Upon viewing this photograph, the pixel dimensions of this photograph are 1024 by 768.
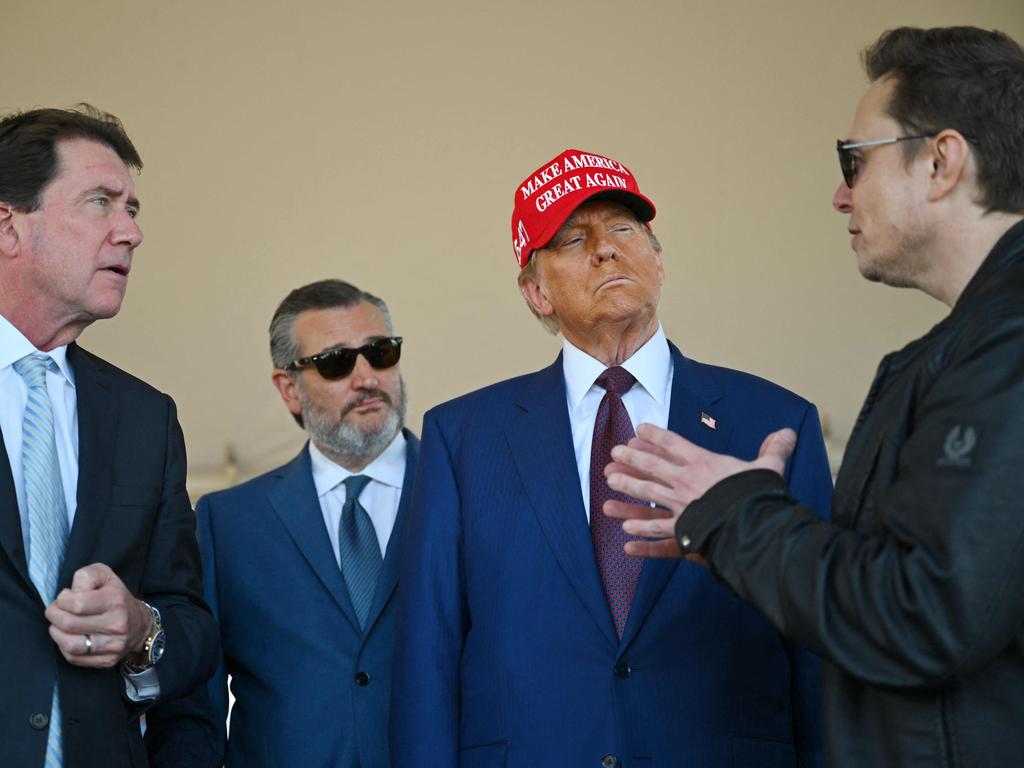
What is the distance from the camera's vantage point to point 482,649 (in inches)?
103

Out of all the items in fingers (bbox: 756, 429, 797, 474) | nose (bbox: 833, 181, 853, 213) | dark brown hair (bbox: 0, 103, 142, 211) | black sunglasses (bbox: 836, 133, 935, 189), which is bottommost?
fingers (bbox: 756, 429, 797, 474)

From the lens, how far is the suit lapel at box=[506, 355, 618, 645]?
255cm

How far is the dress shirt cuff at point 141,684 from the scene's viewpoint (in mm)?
2449

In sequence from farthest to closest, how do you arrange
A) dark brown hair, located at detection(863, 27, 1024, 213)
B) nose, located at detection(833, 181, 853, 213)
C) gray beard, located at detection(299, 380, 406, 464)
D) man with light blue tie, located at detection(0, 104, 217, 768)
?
gray beard, located at detection(299, 380, 406, 464) < man with light blue tie, located at detection(0, 104, 217, 768) < nose, located at detection(833, 181, 853, 213) < dark brown hair, located at detection(863, 27, 1024, 213)

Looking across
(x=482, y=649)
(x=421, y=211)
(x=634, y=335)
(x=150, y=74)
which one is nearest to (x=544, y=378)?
(x=634, y=335)

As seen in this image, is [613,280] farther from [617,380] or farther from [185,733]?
[185,733]

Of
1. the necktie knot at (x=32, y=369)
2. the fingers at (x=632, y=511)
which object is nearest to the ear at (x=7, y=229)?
the necktie knot at (x=32, y=369)

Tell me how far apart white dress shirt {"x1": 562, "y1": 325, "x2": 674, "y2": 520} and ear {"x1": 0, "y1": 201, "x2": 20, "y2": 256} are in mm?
1187

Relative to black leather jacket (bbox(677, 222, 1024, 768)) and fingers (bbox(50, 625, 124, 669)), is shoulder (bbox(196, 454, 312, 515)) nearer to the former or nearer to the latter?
fingers (bbox(50, 625, 124, 669))

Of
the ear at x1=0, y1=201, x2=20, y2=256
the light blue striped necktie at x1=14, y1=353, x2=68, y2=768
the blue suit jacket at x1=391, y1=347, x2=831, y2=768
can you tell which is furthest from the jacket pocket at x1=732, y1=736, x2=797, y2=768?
the ear at x1=0, y1=201, x2=20, y2=256

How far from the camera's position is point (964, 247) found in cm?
187

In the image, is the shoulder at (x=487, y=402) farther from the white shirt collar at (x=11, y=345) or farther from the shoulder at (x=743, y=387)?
the white shirt collar at (x=11, y=345)

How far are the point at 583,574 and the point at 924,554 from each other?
1034 mm

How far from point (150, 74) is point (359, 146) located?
111cm
